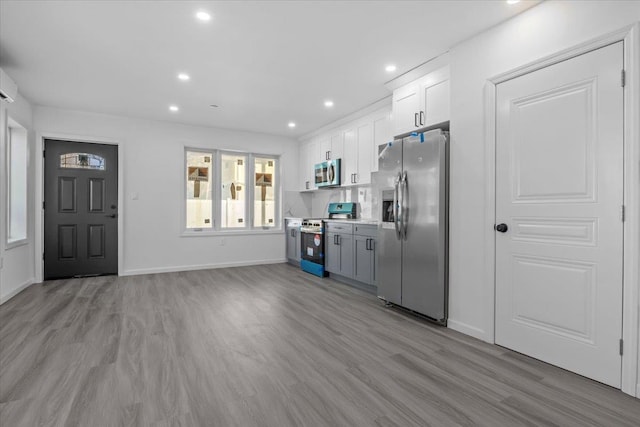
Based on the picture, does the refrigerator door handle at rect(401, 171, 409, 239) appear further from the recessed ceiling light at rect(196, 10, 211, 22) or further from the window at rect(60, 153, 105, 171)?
the window at rect(60, 153, 105, 171)

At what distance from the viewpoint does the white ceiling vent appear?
10.9 ft

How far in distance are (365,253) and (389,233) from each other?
80 cm

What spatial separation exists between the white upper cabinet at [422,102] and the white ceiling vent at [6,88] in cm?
427

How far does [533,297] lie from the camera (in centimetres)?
238

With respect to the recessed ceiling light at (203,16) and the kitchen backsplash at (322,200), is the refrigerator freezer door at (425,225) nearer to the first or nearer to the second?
the kitchen backsplash at (322,200)

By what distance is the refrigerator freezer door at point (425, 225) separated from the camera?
9.78ft

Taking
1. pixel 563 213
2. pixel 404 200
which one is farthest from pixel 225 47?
pixel 563 213

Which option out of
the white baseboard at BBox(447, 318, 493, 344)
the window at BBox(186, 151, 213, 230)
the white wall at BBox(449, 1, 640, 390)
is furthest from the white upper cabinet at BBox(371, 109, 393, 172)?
the window at BBox(186, 151, 213, 230)

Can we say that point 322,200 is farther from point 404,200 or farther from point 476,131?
point 476,131

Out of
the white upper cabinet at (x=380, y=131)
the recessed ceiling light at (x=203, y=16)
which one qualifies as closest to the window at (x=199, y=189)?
the white upper cabinet at (x=380, y=131)

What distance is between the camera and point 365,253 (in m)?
4.24

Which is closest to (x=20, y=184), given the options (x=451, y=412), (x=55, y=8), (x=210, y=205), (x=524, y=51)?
(x=210, y=205)

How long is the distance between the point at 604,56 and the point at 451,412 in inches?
93.9

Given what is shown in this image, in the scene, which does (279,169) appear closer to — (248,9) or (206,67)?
(206,67)
